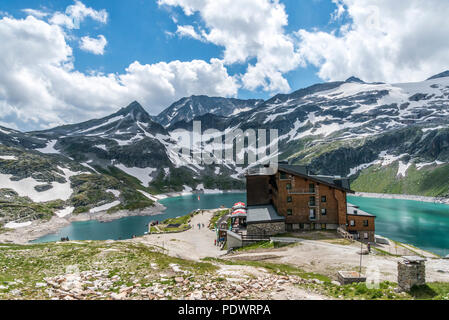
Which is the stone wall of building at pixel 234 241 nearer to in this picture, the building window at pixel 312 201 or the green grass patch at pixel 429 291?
the building window at pixel 312 201

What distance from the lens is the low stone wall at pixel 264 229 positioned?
42.6 meters

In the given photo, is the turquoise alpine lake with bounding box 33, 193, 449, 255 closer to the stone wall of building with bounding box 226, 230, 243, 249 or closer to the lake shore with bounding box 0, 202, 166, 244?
the lake shore with bounding box 0, 202, 166, 244

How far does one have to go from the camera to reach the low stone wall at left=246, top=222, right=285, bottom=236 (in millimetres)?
42594

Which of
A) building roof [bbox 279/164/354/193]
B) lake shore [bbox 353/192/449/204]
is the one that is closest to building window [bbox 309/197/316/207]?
building roof [bbox 279/164/354/193]

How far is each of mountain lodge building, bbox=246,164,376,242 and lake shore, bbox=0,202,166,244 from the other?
3420 inches

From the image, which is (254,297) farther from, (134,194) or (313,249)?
(134,194)

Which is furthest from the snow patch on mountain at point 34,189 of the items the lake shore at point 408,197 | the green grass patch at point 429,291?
the lake shore at point 408,197

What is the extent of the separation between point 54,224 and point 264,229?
108032 millimetres

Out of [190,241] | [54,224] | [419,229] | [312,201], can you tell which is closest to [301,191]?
[312,201]

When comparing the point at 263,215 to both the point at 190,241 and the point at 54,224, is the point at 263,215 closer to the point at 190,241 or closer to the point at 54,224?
the point at 190,241

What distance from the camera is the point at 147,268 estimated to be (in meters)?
21.3
